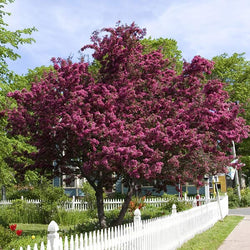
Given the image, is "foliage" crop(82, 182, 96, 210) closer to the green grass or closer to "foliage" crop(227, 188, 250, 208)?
the green grass

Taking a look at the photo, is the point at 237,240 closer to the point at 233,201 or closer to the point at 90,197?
the point at 90,197

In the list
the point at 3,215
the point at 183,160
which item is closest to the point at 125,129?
the point at 183,160

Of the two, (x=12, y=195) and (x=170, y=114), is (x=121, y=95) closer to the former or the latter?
(x=170, y=114)

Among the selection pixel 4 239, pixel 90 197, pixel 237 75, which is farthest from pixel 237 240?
pixel 237 75

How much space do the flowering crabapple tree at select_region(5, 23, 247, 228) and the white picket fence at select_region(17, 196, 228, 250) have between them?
4.14 ft

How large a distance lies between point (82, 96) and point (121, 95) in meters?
1.05

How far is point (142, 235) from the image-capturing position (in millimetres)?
7113

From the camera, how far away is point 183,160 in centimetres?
1012

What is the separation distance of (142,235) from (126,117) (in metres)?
3.68

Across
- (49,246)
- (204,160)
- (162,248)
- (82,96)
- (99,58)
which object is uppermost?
(99,58)

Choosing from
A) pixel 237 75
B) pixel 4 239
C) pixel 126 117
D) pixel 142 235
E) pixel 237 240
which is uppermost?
pixel 237 75

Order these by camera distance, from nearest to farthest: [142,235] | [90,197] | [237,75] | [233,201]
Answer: [142,235] < [90,197] < [233,201] < [237,75]

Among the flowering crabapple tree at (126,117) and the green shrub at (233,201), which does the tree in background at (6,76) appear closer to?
the flowering crabapple tree at (126,117)

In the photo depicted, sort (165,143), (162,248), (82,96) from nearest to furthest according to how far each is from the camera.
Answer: (162,248)
(165,143)
(82,96)
